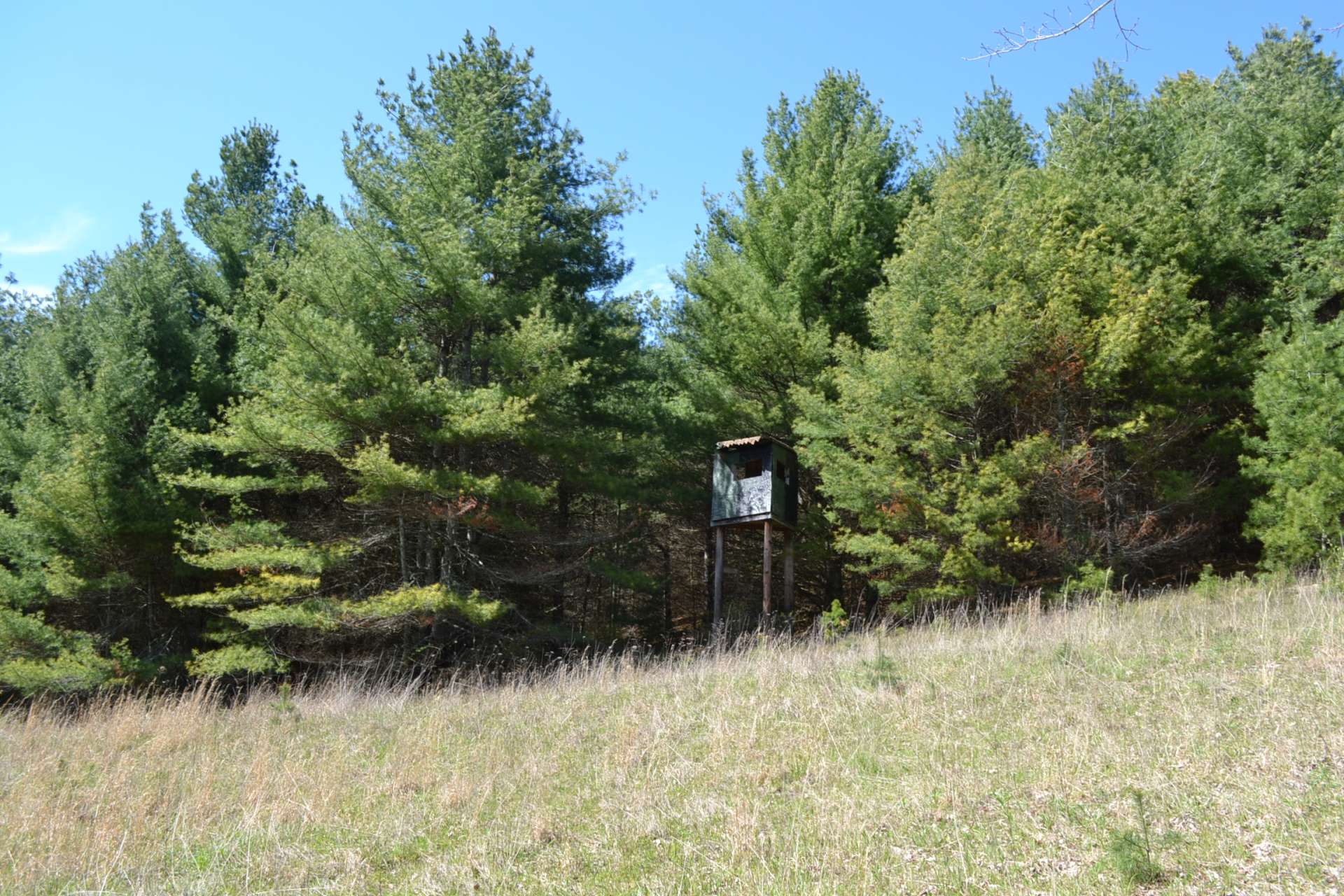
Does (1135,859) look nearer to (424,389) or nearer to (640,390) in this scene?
(424,389)

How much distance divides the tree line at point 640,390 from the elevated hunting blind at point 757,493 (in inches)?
27.0

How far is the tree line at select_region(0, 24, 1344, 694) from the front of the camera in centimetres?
1354

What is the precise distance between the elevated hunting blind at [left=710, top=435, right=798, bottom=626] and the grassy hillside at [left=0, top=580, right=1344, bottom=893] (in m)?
5.99

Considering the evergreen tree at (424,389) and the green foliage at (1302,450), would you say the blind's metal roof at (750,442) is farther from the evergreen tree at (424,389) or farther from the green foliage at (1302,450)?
the green foliage at (1302,450)

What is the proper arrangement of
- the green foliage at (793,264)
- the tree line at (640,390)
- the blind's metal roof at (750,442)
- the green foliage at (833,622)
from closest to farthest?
the green foliage at (833,622) → the tree line at (640,390) → the blind's metal roof at (750,442) → the green foliage at (793,264)

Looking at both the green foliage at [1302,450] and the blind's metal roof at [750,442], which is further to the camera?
the blind's metal roof at [750,442]

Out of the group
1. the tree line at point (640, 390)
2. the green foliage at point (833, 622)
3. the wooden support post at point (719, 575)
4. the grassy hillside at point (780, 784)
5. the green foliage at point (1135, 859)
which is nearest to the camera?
the green foliage at point (1135, 859)

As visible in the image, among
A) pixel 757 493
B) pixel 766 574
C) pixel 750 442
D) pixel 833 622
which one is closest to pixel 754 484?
pixel 757 493

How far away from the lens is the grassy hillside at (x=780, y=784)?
4.17 meters

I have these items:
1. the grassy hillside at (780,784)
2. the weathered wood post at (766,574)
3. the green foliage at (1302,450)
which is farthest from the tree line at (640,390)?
the grassy hillside at (780,784)

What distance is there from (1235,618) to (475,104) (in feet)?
46.9

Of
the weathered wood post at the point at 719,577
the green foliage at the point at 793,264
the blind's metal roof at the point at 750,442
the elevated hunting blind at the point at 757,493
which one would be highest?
the green foliage at the point at 793,264

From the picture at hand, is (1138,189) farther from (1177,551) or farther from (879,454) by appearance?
(879,454)

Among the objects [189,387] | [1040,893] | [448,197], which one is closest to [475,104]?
[448,197]
